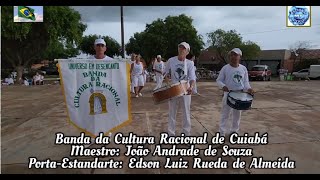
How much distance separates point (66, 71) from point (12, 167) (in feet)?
4.97

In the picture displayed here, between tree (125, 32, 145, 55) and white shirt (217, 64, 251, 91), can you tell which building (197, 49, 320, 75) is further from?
white shirt (217, 64, 251, 91)

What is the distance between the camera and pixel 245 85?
5.32 meters

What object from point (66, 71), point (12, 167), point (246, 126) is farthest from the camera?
point (246, 126)

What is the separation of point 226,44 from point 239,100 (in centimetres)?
4336

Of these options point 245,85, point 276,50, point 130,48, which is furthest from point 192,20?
point 245,85

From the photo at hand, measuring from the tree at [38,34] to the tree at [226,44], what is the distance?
26.5 m

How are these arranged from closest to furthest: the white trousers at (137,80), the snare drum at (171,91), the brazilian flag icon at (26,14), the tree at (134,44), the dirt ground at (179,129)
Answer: the dirt ground at (179,129) → the snare drum at (171,91) → the white trousers at (137,80) → the brazilian flag icon at (26,14) → the tree at (134,44)

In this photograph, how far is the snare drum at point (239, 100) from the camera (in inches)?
195

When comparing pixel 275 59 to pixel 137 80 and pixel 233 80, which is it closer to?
pixel 137 80

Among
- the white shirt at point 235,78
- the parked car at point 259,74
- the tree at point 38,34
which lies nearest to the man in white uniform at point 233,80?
the white shirt at point 235,78

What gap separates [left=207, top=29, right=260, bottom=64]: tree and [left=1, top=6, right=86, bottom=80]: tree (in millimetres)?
26540

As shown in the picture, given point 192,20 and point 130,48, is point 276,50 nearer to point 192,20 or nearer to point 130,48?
point 192,20

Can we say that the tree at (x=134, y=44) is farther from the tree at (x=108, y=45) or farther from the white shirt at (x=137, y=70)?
the white shirt at (x=137, y=70)

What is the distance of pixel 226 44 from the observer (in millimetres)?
46750
